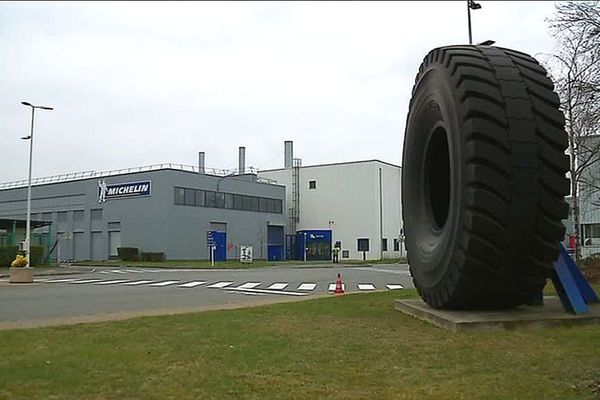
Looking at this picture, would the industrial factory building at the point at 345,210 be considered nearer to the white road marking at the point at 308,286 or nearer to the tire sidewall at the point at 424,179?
the white road marking at the point at 308,286

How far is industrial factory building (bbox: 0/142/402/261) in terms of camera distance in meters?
62.0

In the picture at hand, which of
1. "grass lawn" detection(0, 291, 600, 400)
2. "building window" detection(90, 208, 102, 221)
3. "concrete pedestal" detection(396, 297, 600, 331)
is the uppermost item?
"building window" detection(90, 208, 102, 221)

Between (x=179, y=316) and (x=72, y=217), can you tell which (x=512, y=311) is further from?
(x=72, y=217)

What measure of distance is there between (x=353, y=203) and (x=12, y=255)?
122 ft

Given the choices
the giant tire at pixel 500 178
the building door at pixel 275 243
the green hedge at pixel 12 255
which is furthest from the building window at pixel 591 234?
the giant tire at pixel 500 178

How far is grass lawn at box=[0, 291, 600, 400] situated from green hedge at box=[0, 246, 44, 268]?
126 feet

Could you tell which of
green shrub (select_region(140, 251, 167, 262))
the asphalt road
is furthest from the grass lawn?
green shrub (select_region(140, 251, 167, 262))

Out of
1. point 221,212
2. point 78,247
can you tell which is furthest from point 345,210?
point 78,247

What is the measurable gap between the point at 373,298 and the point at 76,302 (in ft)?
25.4

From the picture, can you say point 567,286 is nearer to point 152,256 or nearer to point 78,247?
point 152,256

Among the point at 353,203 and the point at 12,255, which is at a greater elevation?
the point at 353,203

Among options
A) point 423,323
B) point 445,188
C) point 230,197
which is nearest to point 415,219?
point 445,188

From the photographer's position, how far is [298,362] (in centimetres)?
748

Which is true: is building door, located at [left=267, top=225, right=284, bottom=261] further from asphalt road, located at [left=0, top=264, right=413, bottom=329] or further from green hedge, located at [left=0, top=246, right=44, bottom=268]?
asphalt road, located at [left=0, top=264, right=413, bottom=329]
